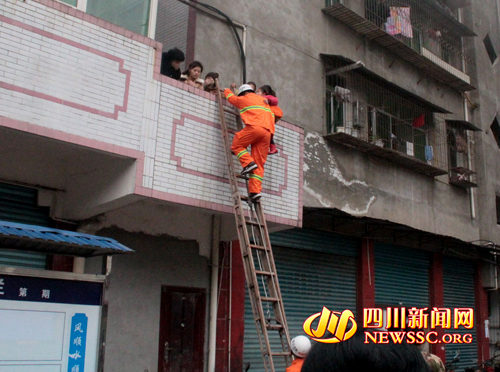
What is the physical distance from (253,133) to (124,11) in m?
2.45

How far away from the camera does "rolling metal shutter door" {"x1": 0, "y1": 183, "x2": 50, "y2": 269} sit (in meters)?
7.93

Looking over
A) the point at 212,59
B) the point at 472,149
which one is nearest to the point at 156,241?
the point at 212,59

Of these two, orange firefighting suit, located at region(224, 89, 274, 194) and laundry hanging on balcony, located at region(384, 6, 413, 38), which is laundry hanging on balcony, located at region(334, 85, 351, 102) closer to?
laundry hanging on balcony, located at region(384, 6, 413, 38)

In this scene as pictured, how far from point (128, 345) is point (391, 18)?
10186 millimetres

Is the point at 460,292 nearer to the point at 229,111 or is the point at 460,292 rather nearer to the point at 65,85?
the point at 229,111

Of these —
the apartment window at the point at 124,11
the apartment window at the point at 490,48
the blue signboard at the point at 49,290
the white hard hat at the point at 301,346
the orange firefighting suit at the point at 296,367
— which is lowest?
the orange firefighting suit at the point at 296,367

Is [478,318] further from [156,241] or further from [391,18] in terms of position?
[156,241]

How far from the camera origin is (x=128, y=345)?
8766 mm

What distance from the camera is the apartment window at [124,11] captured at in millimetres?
7680

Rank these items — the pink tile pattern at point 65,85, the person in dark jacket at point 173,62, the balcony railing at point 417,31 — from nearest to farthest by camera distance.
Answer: the pink tile pattern at point 65,85, the person in dark jacket at point 173,62, the balcony railing at point 417,31

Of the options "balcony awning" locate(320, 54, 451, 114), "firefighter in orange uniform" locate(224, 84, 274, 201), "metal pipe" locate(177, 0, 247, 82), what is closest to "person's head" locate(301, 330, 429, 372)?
"firefighter in orange uniform" locate(224, 84, 274, 201)

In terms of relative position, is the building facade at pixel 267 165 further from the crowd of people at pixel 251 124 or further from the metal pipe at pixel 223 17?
the crowd of people at pixel 251 124

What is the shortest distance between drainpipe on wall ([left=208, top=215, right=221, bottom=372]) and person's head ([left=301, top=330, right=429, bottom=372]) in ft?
26.3

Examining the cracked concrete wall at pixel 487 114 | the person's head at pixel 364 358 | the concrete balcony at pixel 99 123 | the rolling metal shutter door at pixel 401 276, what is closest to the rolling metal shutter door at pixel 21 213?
the concrete balcony at pixel 99 123
